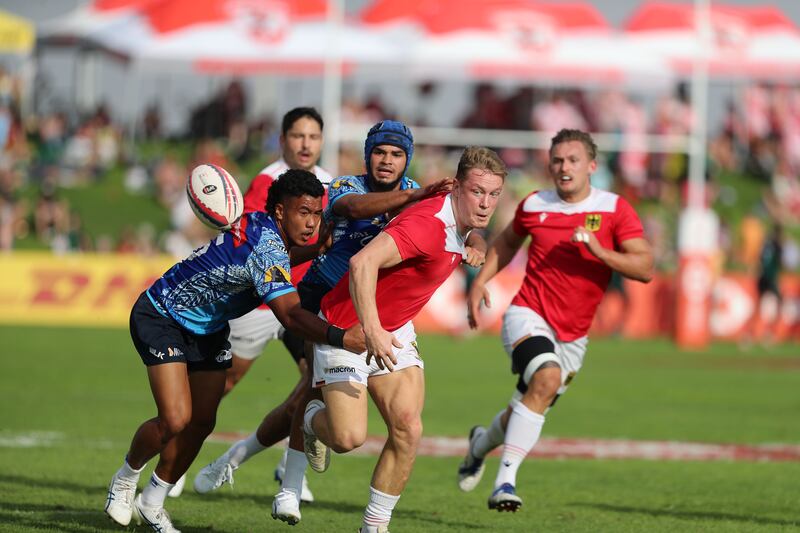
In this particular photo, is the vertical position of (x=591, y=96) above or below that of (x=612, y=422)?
above

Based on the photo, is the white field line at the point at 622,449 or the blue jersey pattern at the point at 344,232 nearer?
the blue jersey pattern at the point at 344,232

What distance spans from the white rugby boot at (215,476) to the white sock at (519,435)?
6.32 ft

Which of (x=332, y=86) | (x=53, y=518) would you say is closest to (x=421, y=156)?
(x=332, y=86)

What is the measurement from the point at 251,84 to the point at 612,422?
83.3ft

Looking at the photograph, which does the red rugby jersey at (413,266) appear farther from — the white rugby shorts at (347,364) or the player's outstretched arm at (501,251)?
the player's outstretched arm at (501,251)

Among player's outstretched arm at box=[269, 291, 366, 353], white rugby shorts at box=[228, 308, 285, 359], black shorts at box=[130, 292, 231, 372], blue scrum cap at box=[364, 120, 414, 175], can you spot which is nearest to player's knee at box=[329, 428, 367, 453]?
player's outstretched arm at box=[269, 291, 366, 353]

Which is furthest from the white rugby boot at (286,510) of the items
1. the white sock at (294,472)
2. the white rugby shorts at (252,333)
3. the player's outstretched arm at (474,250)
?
the white rugby shorts at (252,333)

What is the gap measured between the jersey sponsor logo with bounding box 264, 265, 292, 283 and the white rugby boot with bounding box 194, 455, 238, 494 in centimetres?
219

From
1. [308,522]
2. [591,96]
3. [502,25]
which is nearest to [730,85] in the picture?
[591,96]

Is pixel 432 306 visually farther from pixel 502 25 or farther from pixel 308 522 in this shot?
pixel 308 522

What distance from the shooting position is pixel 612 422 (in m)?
16.2

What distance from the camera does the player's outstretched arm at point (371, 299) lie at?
7.44 metres

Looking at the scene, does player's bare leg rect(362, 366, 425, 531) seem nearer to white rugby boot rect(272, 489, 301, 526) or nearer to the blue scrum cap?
white rugby boot rect(272, 489, 301, 526)

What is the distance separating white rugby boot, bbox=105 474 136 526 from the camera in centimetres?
848
